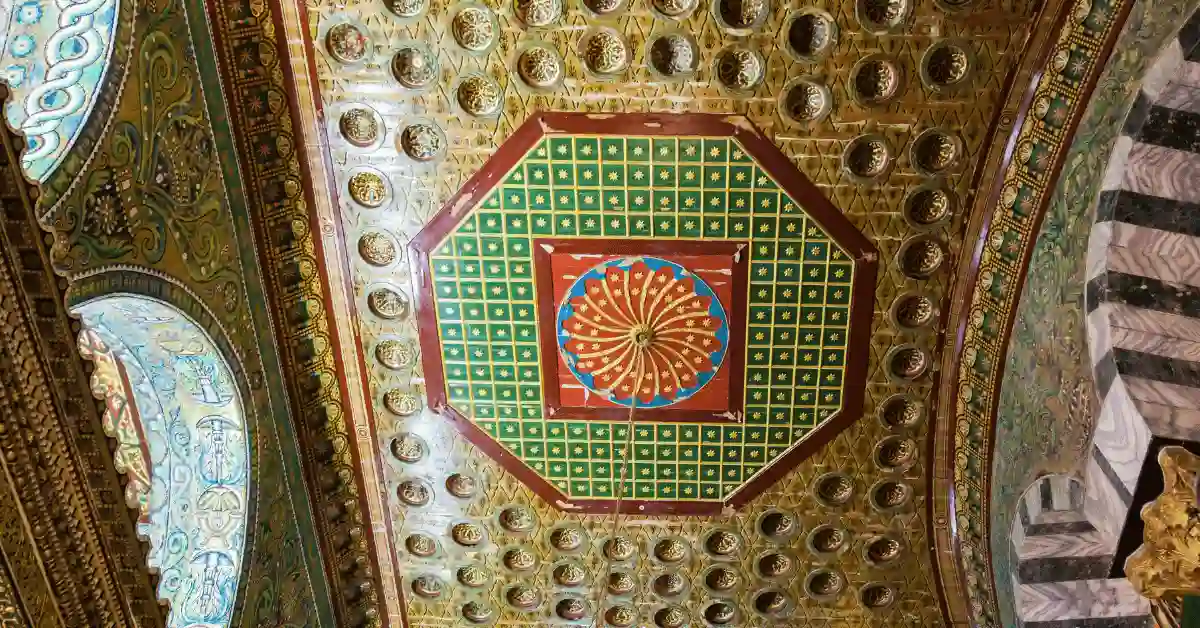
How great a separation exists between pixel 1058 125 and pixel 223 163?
4897mm

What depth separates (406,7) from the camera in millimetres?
5566

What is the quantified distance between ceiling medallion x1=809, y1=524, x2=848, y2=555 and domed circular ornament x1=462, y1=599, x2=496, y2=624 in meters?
2.53

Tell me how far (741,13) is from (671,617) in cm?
454

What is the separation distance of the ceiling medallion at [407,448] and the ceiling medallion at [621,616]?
6.49 ft

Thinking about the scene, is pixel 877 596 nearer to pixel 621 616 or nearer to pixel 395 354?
pixel 621 616

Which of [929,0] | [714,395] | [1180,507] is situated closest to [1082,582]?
[1180,507]

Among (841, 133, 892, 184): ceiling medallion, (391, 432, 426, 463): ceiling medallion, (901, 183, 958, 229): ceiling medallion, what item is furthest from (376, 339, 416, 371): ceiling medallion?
(901, 183, 958, 229): ceiling medallion

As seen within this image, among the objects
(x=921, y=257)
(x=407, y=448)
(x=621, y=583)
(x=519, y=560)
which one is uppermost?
(x=921, y=257)

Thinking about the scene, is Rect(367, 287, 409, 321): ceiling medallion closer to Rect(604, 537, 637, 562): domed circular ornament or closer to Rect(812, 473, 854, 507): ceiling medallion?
Rect(604, 537, 637, 562): domed circular ornament

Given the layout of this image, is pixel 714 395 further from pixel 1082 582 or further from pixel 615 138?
pixel 1082 582

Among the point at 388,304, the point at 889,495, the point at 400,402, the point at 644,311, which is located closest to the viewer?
the point at 644,311

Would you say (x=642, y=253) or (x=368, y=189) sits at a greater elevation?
(x=368, y=189)

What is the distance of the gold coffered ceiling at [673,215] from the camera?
5.52 m

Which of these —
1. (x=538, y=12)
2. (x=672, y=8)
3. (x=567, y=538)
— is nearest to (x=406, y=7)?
(x=538, y=12)
